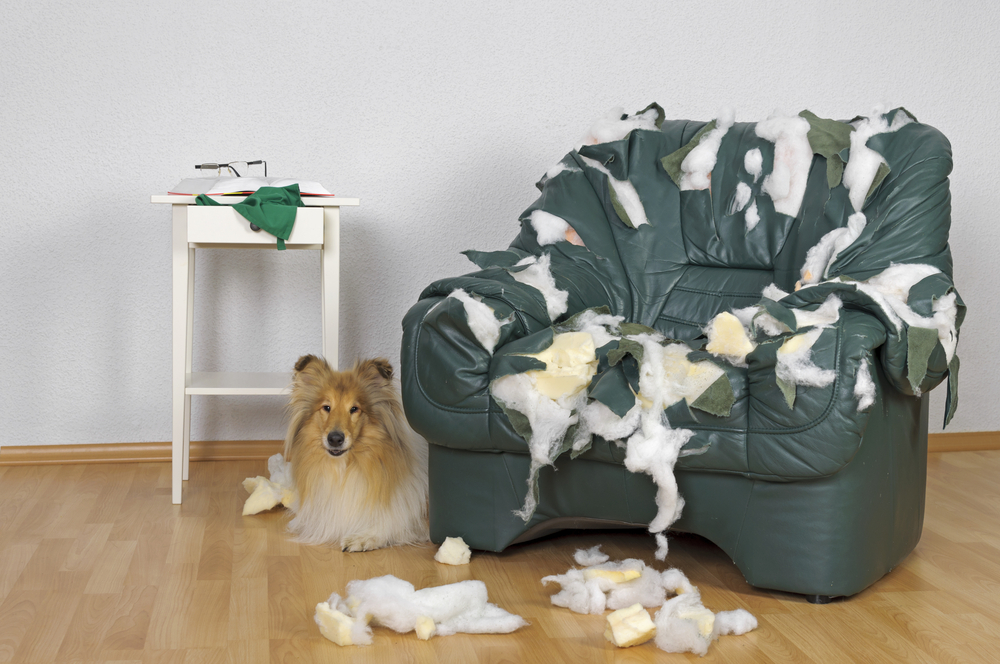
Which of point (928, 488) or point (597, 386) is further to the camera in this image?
point (928, 488)

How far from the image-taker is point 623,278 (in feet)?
8.30

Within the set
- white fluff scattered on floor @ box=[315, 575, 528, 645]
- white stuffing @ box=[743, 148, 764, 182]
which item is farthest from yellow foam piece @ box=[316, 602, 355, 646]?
white stuffing @ box=[743, 148, 764, 182]

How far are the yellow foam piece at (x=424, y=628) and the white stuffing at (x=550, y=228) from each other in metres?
1.20

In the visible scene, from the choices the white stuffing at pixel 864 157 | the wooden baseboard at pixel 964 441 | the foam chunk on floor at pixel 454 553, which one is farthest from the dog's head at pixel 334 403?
the wooden baseboard at pixel 964 441

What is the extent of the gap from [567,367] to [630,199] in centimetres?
82

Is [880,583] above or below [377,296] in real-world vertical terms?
below

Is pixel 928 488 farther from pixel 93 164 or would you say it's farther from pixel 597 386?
pixel 93 164

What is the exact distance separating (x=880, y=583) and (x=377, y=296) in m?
1.87

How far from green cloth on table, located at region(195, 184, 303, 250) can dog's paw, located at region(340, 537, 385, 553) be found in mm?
838

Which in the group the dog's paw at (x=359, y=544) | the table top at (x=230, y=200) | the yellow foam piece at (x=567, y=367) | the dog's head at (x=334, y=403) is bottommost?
the dog's paw at (x=359, y=544)

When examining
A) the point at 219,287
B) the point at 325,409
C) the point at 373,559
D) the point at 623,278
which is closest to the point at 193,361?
A: the point at 219,287

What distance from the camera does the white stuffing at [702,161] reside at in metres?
2.51

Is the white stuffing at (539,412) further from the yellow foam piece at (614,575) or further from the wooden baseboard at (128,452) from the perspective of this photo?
the wooden baseboard at (128,452)

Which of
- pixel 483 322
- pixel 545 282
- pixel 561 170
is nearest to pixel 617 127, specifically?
pixel 561 170
